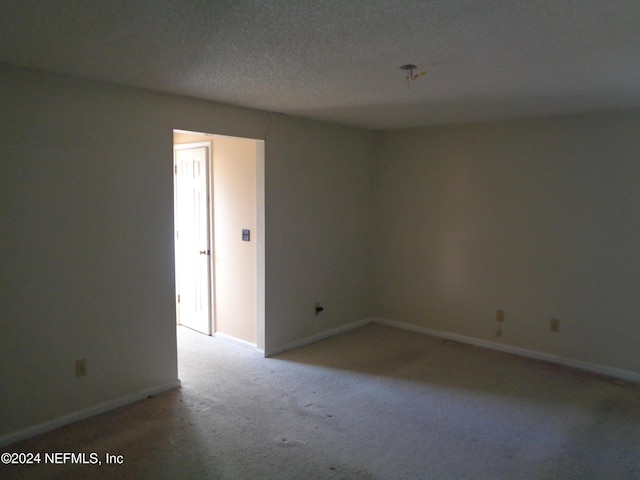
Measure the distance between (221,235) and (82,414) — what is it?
225cm

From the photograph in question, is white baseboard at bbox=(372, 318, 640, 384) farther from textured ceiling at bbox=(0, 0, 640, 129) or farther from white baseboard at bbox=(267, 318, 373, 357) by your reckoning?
textured ceiling at bbox=(0, 0, 640, 129)

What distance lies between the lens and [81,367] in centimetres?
321

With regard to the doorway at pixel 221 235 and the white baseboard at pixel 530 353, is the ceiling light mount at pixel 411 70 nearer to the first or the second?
the doorway at pixel 221 235

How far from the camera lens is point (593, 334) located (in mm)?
4266

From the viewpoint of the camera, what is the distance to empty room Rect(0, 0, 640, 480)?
2385 mm

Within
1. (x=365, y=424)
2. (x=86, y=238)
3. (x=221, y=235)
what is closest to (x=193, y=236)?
(x=221, y=235)

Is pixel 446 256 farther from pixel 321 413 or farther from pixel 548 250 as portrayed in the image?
pixel 321 413

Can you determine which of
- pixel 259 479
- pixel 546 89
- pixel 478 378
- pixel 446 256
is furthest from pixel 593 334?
pixel 259 479

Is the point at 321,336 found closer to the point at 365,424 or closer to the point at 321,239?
the point at 321,239

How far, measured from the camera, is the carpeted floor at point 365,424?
8.89 ft

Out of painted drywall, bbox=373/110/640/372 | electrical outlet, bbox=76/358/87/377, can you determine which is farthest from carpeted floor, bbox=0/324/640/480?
painted drywall, bbox=373/110/640/372

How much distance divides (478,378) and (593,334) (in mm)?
1203

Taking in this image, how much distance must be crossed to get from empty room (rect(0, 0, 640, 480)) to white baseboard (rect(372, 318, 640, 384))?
0.07 feet

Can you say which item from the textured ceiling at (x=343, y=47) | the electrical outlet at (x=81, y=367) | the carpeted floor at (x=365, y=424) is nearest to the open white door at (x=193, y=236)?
the carpeted floor at (x=365, y=424)
